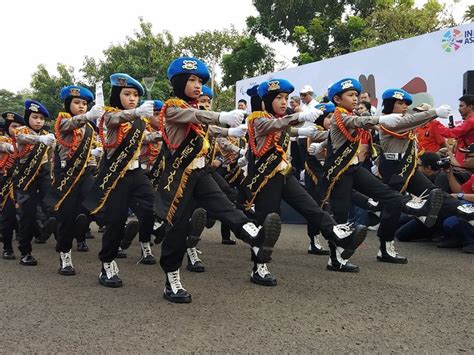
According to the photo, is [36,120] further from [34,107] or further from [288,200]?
[288,200]

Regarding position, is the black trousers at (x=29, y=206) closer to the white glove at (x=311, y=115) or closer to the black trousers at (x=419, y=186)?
the white glove at (x=311, y=115)

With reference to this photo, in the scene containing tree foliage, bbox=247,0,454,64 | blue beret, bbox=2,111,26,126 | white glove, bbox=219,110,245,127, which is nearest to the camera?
→ white glove, bbox=219,110,245,127

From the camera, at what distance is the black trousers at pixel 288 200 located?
16.4 ft

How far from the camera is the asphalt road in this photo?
10.7 ft

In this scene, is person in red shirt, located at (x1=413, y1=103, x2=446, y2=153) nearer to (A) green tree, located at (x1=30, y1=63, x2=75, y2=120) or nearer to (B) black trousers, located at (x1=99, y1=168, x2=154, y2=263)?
(B) black trousers, located at (x1=99, y1=168, x2=154, y2=263)

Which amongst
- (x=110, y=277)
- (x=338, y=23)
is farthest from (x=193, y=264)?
(x=338, y=23)

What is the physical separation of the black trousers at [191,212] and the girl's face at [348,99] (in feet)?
6.50

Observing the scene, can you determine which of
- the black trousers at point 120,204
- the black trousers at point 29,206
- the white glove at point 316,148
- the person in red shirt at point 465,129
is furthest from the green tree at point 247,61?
the black trousers at point 120,204

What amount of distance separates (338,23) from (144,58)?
48.6 ft

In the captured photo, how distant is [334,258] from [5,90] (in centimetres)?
7019

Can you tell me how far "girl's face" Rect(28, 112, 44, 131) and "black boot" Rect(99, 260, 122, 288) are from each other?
225 centimetres

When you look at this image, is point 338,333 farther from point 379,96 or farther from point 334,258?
point 379,96

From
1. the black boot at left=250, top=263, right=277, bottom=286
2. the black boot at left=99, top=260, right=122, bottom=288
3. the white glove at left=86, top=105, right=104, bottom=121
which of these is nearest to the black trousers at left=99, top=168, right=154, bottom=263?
the black boot at left=99, top=260, right=122, bottom=288

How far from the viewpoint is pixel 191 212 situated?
4.43 meters
